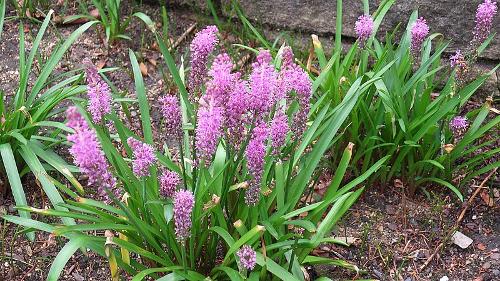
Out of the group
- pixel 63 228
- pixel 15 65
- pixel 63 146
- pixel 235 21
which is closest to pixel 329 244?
pixel 63 228

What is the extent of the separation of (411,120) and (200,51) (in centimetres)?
179

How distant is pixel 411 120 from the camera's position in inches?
151

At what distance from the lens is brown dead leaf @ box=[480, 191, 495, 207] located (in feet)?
13.0

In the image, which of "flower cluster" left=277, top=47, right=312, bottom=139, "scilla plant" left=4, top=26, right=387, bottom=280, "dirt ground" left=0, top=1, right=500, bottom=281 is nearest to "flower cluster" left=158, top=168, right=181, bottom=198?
"scilla plant" left=4, top=26, right=387, bottom=280

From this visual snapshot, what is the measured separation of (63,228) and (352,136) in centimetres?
178

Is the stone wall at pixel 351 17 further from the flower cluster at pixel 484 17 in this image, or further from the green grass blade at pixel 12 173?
the green grass blade at pixel 12 173

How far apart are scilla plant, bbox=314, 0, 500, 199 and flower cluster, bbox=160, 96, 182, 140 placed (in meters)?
1.23

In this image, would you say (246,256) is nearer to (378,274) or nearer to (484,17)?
(378,274)

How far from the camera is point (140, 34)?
5.21 metres

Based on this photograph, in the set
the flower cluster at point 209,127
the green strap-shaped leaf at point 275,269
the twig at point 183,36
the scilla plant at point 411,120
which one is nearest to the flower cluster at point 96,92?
the flower cluster at point 209,127

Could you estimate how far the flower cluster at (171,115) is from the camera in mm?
2486

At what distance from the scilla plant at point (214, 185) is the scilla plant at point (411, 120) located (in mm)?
454

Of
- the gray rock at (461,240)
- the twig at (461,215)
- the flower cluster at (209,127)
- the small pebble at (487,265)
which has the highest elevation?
the flower cluster at (209,127)

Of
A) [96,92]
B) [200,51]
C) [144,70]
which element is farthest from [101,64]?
[200,51]
